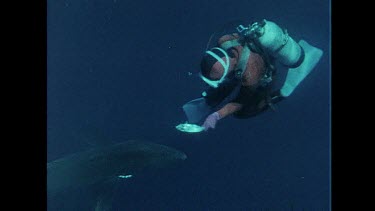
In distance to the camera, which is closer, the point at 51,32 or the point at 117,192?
the point at 51,32

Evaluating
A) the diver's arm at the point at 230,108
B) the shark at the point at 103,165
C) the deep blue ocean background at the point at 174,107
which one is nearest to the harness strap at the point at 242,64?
the diver's arm at the point at 230,108

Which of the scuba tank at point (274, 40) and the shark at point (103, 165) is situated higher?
the scuba tank at point (274, 40)

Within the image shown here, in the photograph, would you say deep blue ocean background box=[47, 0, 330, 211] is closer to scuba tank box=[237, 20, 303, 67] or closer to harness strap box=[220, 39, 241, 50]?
scuba tank box=[237, 20, 303, 67]

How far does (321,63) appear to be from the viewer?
224 inches

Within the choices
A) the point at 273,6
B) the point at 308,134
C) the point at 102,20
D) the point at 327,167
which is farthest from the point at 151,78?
the point at 327,167

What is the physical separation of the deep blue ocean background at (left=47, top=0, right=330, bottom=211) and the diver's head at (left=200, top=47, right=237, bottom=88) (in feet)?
4.45

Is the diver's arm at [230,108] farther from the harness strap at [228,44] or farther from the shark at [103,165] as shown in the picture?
the shark at [103,165]

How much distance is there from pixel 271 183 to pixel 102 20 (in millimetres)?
3843

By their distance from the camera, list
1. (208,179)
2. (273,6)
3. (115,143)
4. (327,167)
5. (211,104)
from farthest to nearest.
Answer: (115,143), (208,179), (273,6), (327,167), (211,104)

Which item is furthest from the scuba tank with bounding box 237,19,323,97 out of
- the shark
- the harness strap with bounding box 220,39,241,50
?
the shark

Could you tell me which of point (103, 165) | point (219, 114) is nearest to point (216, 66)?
point (219, 114)

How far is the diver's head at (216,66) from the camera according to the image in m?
4.39

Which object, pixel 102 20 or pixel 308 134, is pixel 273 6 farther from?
pixel 102 20

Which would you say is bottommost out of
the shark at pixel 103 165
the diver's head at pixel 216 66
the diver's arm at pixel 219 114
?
the shark at pixel 103 165
